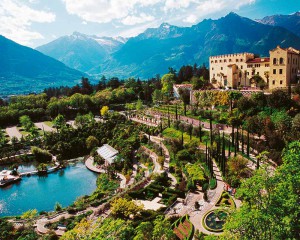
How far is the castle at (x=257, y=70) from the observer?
165 ft

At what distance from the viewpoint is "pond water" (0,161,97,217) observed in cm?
3573

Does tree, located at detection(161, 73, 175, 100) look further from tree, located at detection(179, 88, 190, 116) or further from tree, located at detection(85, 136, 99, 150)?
tree, located at detection(85, 136, 99, 150)

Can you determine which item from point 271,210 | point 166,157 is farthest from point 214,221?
point 166,157

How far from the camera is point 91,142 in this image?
56125 millimetres

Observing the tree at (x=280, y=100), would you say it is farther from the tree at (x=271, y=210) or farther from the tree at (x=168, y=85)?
the tree at (x=168, y=85)

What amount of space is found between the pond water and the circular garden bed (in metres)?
19.1

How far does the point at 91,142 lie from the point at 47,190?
56.2 feet

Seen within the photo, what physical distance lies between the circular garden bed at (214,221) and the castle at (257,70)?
34.6 meters

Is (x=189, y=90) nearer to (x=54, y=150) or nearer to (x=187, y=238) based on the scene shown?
(x=54, y=150)

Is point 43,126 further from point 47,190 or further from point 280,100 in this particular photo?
point 280,100

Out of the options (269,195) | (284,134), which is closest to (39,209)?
(269,195)

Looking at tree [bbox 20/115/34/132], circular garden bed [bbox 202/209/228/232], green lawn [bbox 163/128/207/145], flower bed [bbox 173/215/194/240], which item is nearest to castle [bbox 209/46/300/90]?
green lawn [bbox 163/128/207/145]

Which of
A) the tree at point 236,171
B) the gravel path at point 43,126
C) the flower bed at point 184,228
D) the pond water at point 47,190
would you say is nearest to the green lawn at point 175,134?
the tree at point 236,171

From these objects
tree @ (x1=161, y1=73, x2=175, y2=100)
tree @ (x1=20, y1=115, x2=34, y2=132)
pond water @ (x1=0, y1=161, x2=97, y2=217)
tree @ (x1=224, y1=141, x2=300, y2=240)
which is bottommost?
pond water @ (x1=0, y1=161, x2=97, y2=217)
